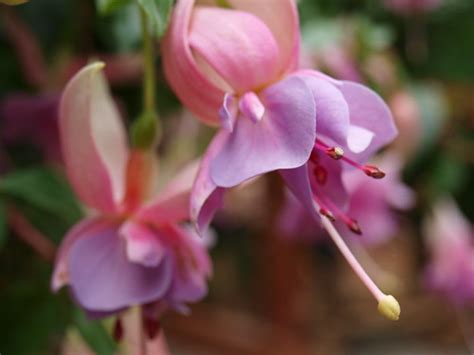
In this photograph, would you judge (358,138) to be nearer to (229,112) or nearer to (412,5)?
(229,112)

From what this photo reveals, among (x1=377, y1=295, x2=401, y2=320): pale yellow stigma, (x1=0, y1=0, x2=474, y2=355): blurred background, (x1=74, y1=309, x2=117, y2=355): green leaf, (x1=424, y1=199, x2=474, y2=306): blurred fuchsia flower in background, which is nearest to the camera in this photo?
(x1=377, y1=295, x2=401, y2=320): pale yellow stigma

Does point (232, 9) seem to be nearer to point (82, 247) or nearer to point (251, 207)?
point (82, 247)

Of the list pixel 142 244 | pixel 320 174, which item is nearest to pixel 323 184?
pixel 320 174

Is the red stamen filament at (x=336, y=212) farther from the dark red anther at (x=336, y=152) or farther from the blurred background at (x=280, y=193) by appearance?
the blurred background at (x=280, y=193)

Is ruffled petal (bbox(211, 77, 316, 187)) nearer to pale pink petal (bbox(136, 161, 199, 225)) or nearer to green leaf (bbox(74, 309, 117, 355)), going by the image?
pale pink petal (bbox(136, 161, 199, 225))

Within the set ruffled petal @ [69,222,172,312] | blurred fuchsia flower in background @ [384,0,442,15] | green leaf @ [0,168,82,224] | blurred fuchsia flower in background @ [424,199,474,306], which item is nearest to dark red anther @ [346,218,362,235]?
ruffled petal @ [69,222,172,312]

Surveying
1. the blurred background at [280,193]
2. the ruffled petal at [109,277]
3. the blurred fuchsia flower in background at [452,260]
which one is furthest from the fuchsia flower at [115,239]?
the blurred fuchsia flower in background at [452,260]
